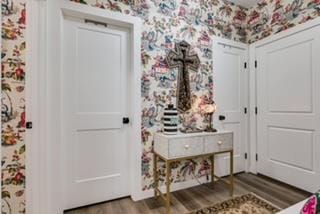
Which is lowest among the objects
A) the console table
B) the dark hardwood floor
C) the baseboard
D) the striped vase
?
the dark hardwood floor

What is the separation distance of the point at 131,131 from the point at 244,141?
1957 millimetres

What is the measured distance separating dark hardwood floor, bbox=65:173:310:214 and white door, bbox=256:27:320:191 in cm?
24

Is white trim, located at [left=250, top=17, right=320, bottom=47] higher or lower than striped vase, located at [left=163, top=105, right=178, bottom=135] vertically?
higher

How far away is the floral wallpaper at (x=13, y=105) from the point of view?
5.07 ft

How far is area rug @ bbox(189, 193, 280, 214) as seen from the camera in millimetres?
1894

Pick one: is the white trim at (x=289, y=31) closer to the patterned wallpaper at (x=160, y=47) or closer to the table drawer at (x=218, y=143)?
the patterned wallpaper at (x=160, y=47)

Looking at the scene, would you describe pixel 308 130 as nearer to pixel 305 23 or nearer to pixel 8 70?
pixel 305 23

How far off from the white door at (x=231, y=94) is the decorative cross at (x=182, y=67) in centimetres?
49

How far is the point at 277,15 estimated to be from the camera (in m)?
2.64

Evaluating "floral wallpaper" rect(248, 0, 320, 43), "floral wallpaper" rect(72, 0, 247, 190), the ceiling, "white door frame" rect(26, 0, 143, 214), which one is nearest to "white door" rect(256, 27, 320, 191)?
"floral wallpaper" rect(248, 0, 320, 43)

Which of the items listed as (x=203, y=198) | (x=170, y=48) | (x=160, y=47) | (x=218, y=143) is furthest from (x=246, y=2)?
(x=203, y=198)

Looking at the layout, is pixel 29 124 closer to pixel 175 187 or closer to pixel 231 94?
pixel 175 187

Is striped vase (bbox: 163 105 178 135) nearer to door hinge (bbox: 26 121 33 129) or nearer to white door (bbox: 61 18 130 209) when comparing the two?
white door (bbox: 61 18 130 209)

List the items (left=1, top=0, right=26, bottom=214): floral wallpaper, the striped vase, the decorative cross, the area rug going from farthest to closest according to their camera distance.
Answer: the decorative cross, the striped vase, the area rug, (left=1, top=0, right=26, bottom=214): floral wallpaper
